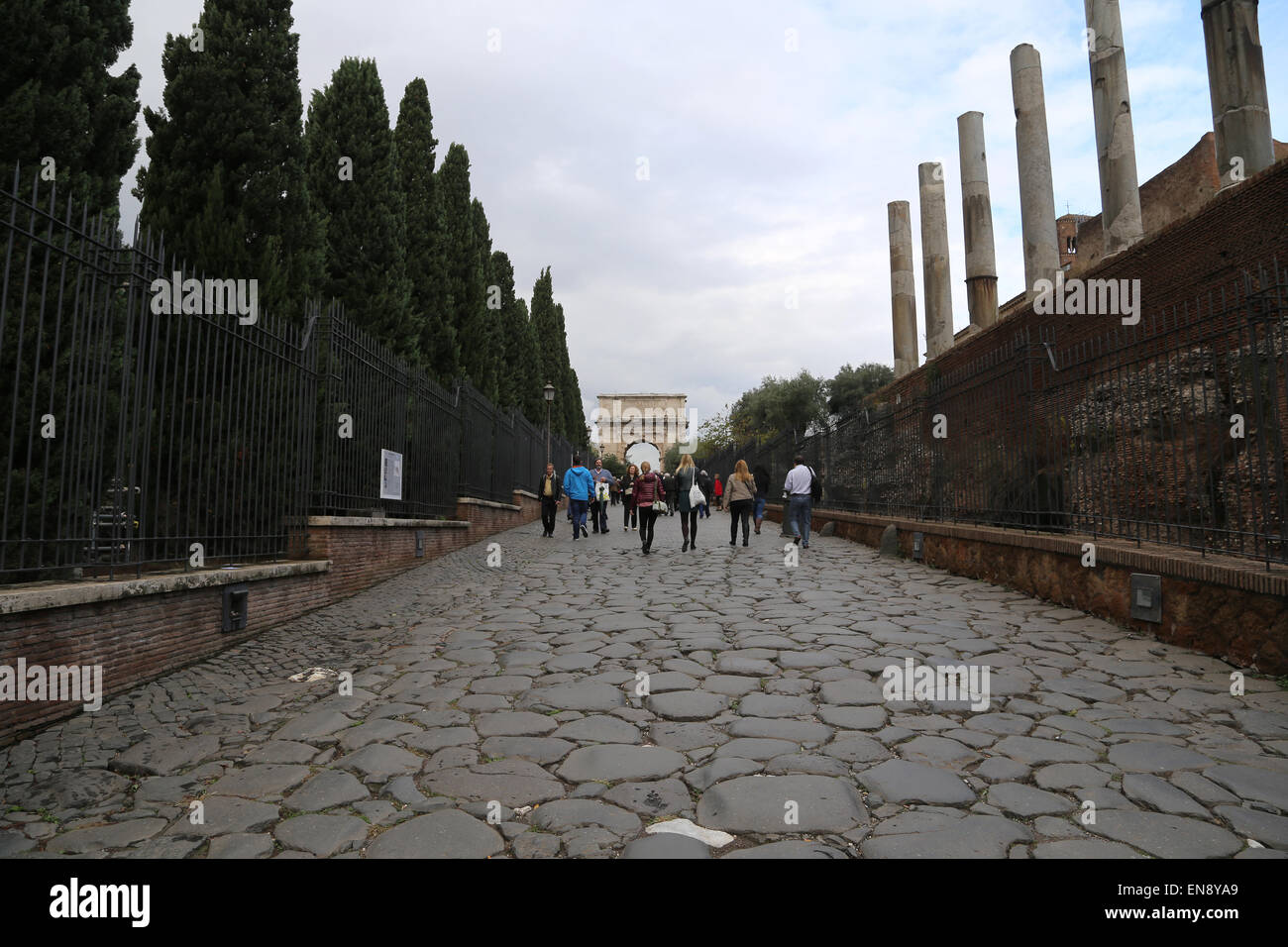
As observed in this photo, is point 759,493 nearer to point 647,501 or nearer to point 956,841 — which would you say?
point 647,501

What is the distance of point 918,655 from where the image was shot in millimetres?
5336

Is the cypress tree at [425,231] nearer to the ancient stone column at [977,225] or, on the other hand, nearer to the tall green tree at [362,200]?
the tall green tree at [362,200]

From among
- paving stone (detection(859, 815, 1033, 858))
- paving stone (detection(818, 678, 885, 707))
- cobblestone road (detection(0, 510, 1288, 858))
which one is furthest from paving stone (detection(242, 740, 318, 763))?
paving stone (detection(818, 678, 885, 707))

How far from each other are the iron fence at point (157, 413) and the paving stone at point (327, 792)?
7.58ft

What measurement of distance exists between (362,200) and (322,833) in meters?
12.6

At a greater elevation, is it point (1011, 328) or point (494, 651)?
point (1011, 328)

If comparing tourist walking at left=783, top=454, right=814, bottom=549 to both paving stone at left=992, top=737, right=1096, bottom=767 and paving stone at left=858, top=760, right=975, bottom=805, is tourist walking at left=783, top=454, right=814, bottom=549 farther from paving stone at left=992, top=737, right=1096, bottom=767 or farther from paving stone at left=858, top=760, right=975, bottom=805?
paving stone at left=858, top=760, right=975, bottom=805

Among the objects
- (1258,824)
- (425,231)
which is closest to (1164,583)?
(1258,824)

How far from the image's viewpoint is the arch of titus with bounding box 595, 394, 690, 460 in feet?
337

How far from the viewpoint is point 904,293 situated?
82.7ft

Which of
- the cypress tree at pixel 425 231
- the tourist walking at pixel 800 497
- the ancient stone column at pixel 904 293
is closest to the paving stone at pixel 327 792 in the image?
the tourist walking at pixel 800 497

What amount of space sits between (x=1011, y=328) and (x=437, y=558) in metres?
13.5

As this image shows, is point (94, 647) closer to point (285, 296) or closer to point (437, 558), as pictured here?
point (285, 296)

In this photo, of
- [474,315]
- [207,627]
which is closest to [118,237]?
[207,627]
